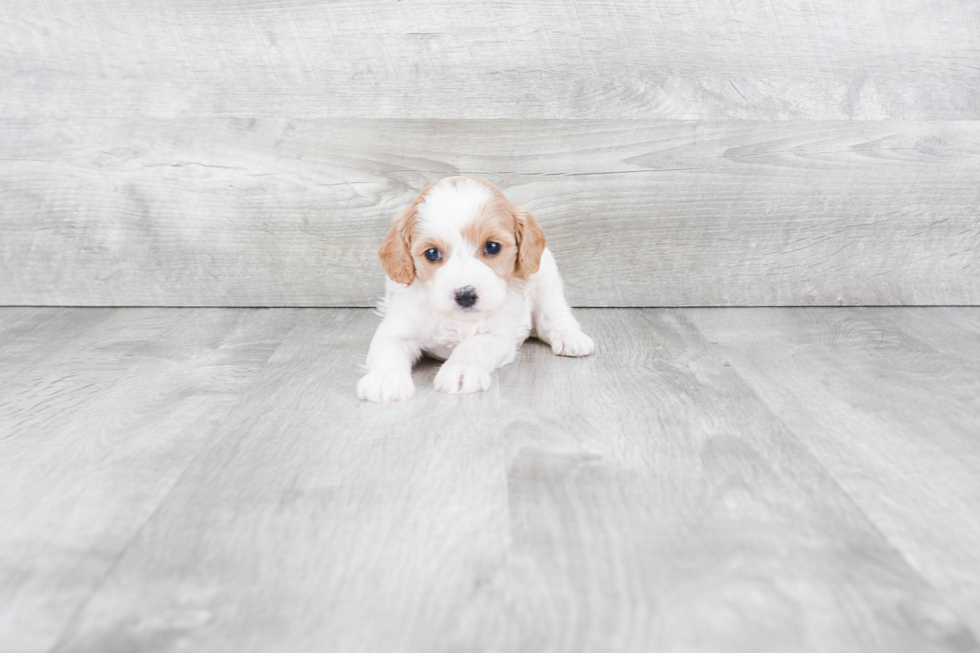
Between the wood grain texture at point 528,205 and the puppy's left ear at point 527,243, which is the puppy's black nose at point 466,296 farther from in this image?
the wood grain texture at point 528,205

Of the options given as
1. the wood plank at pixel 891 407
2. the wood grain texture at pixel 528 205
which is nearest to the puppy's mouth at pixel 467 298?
the wood plank at pixel 891 407

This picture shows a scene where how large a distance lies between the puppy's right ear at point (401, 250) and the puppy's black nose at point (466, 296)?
0.59 feet

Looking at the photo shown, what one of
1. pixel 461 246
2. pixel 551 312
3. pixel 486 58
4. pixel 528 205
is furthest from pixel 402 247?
pixel 486 58

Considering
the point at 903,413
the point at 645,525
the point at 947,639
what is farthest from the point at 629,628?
the point at 903,413

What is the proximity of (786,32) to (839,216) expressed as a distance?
0.58 m

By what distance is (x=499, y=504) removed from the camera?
1.16 metres

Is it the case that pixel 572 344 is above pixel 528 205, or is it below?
below

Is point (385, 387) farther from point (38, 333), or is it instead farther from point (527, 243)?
point (38, 333)

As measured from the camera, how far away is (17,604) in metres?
0.92

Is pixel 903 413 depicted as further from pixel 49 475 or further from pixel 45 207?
pixel 45 207

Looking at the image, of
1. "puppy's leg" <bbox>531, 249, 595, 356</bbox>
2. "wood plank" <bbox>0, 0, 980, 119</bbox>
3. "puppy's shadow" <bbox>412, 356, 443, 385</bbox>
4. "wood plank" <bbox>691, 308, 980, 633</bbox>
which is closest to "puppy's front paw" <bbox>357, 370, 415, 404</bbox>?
"puppy's shadow" <bbox>412, 356, 443, 385</bbox>

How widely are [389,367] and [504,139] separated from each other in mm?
947

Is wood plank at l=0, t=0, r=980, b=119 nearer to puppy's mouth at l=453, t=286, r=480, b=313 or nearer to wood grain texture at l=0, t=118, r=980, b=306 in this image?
wood grain texture at l=0, t=118, r=980, b=306

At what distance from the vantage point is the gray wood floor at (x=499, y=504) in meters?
0.89
